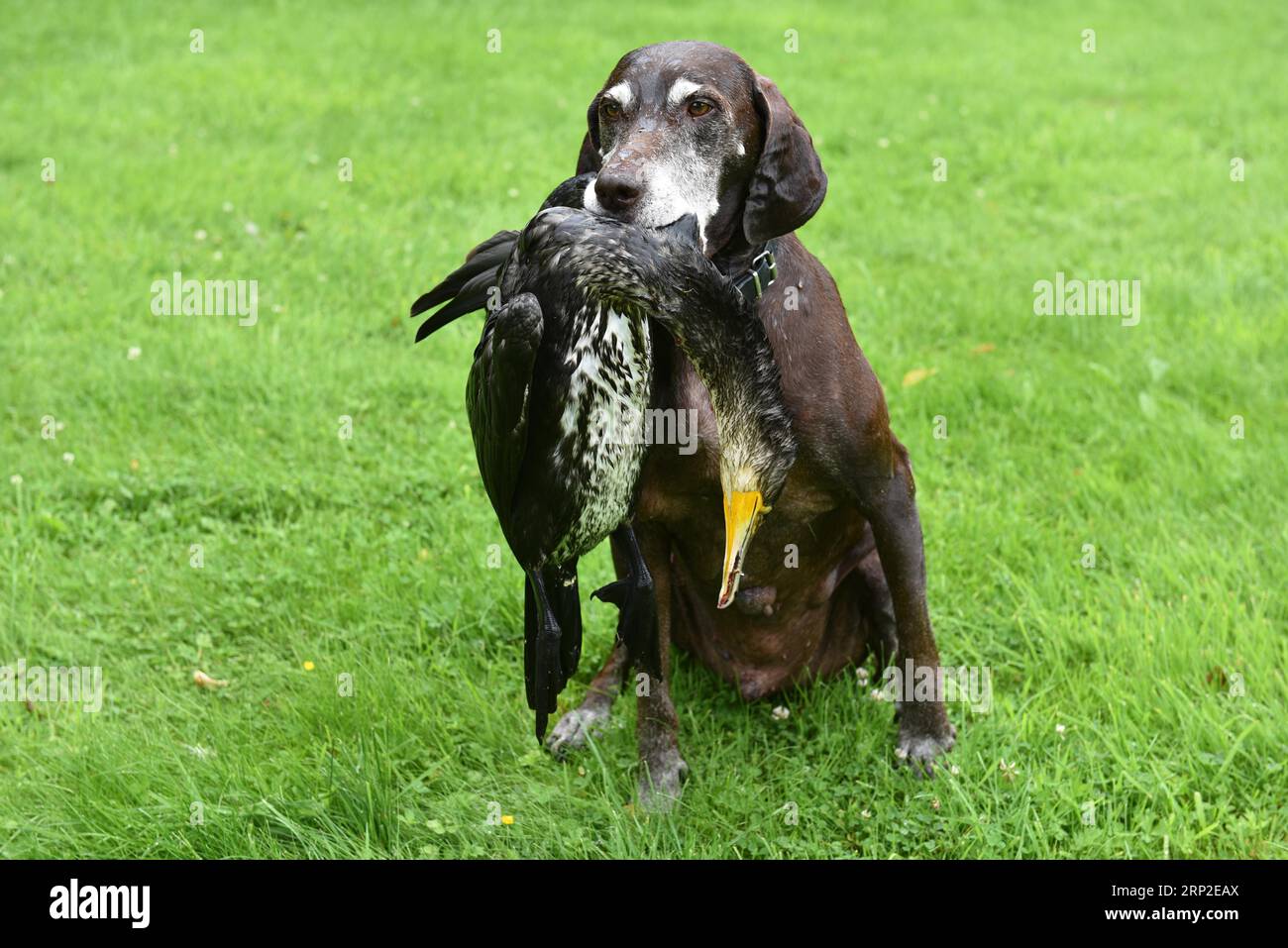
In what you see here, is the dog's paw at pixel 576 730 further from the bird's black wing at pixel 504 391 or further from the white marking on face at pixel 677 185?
the white marking on face at pixel 677 185

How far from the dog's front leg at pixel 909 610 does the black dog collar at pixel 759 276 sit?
0.53m

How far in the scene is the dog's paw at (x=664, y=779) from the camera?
10.2 feet

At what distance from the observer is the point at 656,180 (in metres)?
2.29

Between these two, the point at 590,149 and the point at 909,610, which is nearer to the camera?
the point at 590,149

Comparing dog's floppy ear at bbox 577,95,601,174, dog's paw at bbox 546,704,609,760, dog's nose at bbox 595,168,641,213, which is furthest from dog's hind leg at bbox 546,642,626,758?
dog's nose at bbox 595,168,641,213

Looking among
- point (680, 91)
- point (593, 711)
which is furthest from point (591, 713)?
point (680, 91)

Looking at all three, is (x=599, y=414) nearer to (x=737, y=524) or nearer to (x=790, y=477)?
(x=737, y=524)

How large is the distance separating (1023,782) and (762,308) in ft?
4.41

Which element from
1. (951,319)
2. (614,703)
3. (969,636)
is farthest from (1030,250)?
(614,703)

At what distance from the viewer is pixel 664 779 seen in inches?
124

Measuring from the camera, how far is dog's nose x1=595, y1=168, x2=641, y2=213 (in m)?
2.23

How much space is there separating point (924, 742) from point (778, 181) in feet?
4.85

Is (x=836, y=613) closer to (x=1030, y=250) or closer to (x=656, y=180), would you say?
(x=656, y=180)

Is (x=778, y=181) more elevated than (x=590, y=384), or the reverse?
(x=778, y=181)
